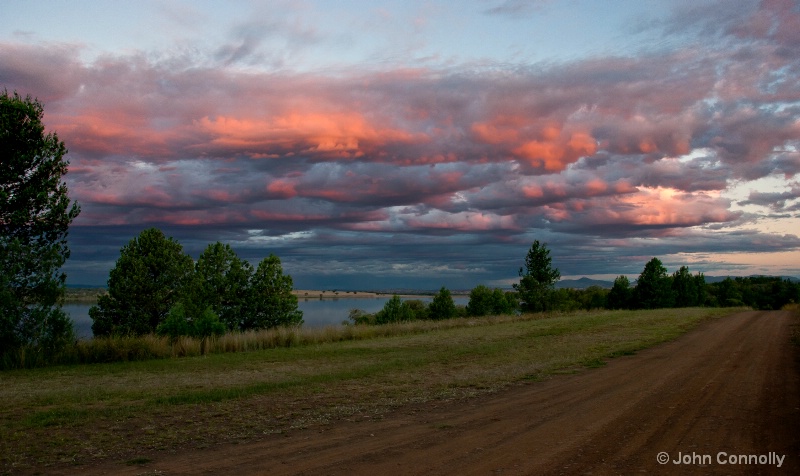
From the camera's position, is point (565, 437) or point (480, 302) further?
point (480, 302)

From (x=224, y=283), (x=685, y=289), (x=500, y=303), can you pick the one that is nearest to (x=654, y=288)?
(x=685, y=289)

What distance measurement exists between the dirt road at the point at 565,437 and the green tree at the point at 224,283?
36145mm

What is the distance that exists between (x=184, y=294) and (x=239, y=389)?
22.8 m

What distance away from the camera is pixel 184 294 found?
33781 mm

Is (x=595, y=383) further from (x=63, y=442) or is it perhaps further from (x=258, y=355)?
(x=258, y=355)

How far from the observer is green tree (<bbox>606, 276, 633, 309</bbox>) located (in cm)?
8604

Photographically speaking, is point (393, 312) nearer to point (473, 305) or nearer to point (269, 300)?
point (473, 305)

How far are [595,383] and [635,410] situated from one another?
10.8ft

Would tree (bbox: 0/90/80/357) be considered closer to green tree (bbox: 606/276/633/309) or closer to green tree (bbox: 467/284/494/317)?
green tree (bbox: 467/284/494/317)

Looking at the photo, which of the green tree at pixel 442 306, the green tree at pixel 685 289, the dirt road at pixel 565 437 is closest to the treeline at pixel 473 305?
the green tree at pixel 442 306

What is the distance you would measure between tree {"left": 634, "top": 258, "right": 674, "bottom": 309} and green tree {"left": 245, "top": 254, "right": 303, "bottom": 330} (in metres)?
50.8

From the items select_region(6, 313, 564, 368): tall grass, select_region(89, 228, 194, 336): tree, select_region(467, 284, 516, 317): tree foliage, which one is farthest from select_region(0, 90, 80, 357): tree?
select_region(467, 284, 516, 317): tree foliage

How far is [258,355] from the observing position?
2197 centimetres

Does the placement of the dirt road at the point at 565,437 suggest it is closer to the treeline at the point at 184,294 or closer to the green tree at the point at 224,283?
the treeline at the point at 184,294
